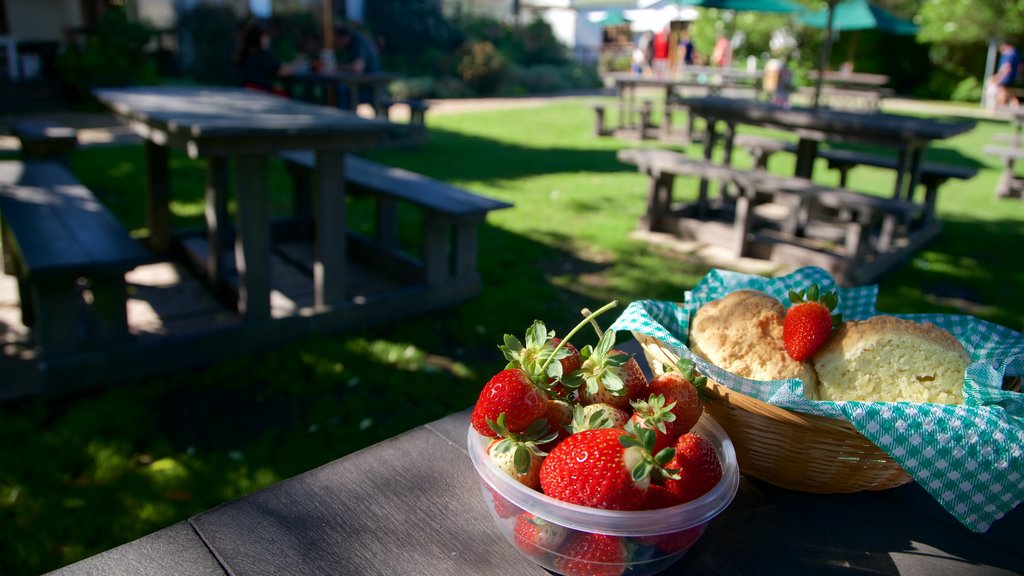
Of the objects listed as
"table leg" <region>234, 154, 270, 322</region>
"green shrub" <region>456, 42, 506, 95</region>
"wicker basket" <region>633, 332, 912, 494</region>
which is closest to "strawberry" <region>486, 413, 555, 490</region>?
"wicker basket" <region>633, 332, 912, 494</region>

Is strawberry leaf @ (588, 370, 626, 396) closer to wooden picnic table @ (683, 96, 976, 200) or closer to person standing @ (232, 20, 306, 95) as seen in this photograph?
wooden picnic table @ (683, 96, 976, 200)

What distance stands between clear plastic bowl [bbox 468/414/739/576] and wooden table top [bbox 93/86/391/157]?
8.77ft

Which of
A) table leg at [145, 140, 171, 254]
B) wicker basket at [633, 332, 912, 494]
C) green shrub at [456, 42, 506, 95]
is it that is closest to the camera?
wicker basket at [633, 332, 912, 494]

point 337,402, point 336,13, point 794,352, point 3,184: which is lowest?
point 337,402

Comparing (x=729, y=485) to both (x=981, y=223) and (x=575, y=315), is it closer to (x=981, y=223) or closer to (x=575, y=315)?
(x=575, y=315)

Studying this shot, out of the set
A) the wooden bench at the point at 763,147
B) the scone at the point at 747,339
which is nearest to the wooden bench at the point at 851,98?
the wooden bench at the point at 763,147

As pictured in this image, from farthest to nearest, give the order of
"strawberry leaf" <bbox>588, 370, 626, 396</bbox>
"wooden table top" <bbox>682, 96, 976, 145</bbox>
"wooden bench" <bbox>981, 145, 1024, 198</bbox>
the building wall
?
the building wall < "wooden bench" <bbox>981, 145, 1024, 198</bbox> < "wooden table top" <bbox>682, 96, 976, 145</bbox> < "strawberry leaf" <bbox>588, 370, 626, 396</bbox>

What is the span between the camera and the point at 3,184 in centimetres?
438

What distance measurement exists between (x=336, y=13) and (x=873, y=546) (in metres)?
19.4

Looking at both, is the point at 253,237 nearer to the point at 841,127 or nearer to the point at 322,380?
the point at 322,380

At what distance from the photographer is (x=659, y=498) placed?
2.94 ft

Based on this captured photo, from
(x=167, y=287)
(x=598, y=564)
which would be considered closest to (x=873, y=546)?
(x=598, y=564)

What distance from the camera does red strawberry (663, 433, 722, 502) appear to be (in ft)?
2.99

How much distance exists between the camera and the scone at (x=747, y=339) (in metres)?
1.17
